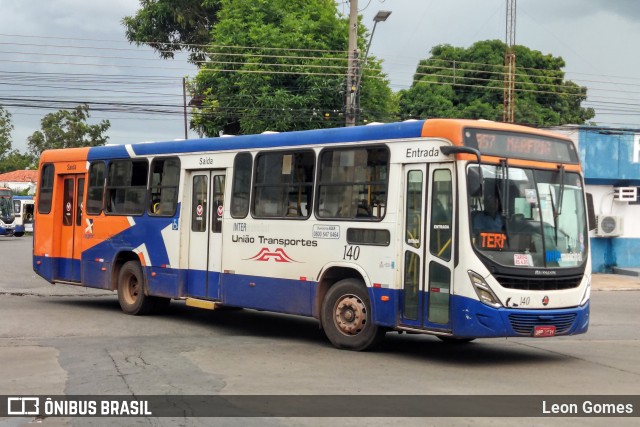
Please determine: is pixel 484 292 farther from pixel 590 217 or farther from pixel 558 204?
pixel 590 217

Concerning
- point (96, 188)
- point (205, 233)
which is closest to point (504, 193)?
point (205, 233)

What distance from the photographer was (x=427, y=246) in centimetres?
1117

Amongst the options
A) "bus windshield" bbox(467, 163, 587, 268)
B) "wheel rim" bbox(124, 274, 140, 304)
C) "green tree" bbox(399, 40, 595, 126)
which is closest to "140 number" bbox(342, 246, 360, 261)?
"bus windshield" bbox(467, 163, 587, 268)

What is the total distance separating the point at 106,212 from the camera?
1692 centimetres

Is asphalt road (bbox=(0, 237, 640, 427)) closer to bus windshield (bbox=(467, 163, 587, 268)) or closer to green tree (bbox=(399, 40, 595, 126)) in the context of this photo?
bus windshield (bbox=(467, 163, 587, 268))

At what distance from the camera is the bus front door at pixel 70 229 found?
57.7 ft

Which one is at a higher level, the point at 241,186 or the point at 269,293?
the point at 241,186

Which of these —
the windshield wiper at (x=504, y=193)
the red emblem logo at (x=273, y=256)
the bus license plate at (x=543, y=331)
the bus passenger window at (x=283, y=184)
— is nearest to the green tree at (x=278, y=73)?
the bus passenger window at (x=283, y=184)

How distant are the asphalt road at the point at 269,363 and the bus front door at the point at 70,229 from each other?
1111 millimetres

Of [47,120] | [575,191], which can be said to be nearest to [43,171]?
[575,191]

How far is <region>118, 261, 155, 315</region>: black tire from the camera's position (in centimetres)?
1600

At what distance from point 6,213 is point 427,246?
51.3 m

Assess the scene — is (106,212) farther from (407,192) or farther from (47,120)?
(47,120)

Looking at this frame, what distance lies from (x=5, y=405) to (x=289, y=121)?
29.3m
